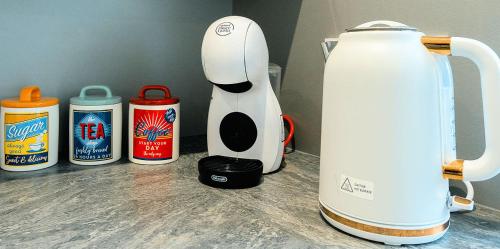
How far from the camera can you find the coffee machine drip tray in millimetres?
723

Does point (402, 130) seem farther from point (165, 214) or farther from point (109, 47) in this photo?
point (109, 47)

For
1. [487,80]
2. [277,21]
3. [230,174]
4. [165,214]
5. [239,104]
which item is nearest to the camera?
[487,80]

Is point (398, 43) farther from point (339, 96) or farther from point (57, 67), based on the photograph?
point (57, 67)

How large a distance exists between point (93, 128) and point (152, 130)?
122mm

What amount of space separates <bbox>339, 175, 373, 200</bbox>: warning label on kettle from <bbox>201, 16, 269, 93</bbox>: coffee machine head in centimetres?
31

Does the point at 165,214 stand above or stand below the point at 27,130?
below

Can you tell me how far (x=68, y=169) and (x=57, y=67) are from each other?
0.24m

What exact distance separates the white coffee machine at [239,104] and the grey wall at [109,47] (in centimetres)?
29

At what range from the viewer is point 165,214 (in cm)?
61

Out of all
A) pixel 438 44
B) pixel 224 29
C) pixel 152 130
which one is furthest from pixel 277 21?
pixel 438 44

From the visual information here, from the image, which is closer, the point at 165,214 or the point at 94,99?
the point at 165,214

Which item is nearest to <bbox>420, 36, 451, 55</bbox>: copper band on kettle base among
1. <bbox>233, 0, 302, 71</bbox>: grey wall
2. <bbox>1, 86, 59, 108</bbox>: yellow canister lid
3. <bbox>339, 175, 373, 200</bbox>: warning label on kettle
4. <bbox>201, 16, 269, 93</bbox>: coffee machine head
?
<bbox>339, 175, 373, 200</bbox>: warning label on kettle

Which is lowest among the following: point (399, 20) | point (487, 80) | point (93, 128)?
point (93, 128)

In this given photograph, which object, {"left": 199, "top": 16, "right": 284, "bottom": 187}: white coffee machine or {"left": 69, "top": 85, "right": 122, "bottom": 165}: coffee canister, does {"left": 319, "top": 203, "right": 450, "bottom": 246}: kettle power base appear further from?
{"left": 69, "top": 85, "right": 122, "bottom": 165}: coffee canister
